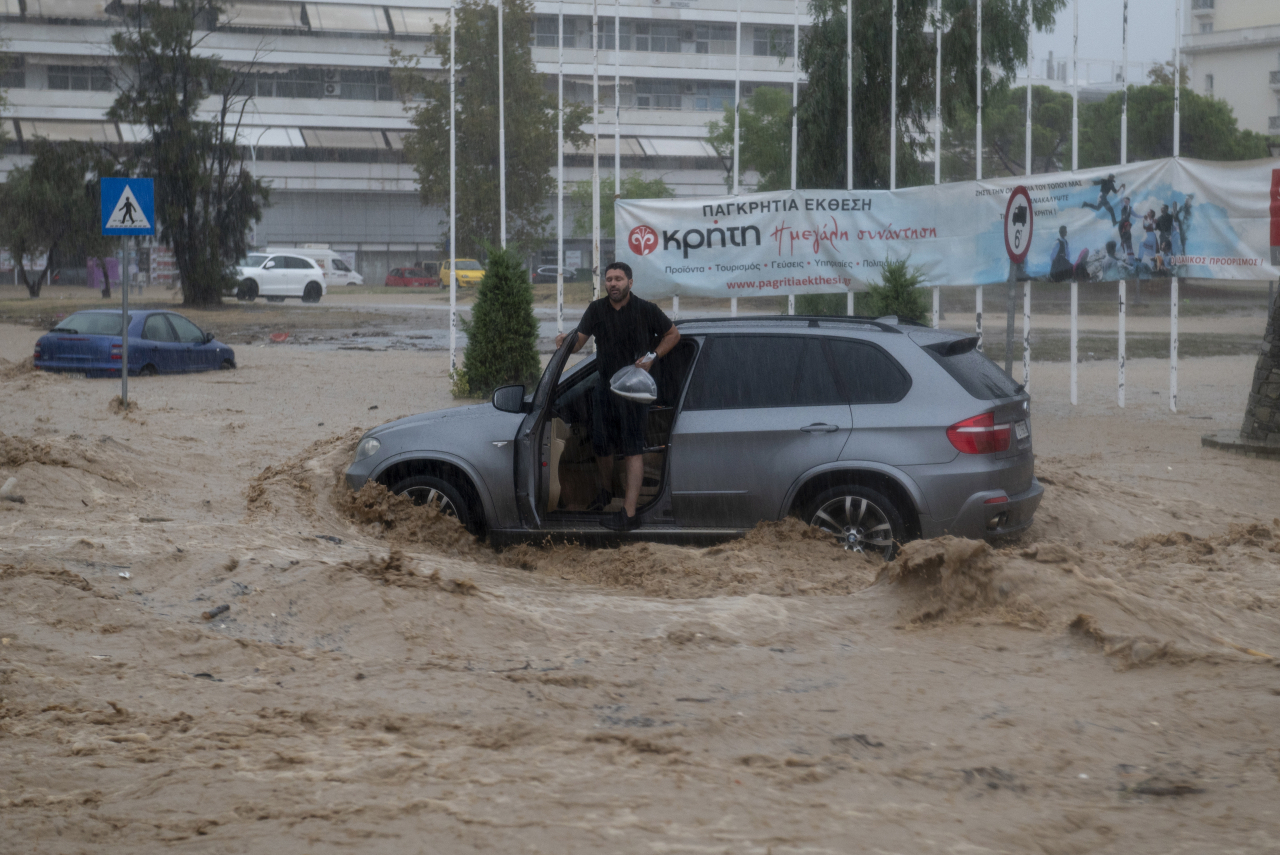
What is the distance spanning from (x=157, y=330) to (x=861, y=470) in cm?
1693

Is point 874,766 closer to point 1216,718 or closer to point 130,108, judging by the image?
point 1216,718

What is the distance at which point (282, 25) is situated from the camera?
195 ft

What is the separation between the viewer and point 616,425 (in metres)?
7.19

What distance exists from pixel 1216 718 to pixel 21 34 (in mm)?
65796

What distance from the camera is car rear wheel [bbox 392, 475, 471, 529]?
7.37 meters

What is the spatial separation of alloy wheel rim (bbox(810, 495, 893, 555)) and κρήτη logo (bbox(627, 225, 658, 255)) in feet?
26.4

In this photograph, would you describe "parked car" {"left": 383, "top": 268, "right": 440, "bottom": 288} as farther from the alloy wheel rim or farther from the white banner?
the alloy wheel rim

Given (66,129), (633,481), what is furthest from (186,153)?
(633,481)

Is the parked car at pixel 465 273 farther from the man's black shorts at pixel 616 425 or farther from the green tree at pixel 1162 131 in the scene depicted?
the man's black shorts at pixel 616 425

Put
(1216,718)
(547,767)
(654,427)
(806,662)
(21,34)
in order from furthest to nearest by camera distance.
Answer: (21,34), (654,427), (806,662), (1216,718), (547,767)

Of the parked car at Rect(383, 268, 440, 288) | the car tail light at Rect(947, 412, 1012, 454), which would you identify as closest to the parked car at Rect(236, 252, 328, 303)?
the parked car at Rect(383, 268, 440, 288)

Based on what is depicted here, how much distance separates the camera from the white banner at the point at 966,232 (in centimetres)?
1320

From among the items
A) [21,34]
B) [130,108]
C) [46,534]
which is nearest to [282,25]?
[21,34]

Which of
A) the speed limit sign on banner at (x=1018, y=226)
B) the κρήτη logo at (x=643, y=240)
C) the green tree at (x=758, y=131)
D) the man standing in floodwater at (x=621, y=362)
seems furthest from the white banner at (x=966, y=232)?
the green tree at (x=758, y=131)
